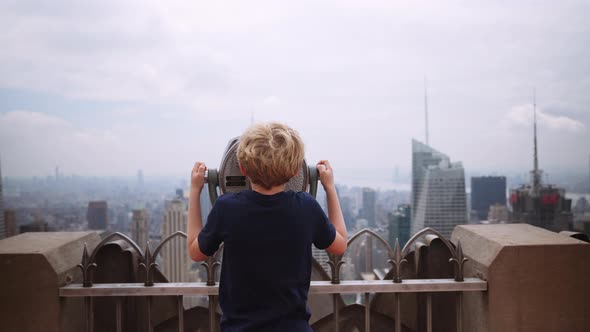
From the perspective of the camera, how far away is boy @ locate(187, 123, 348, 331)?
1484 millimetres

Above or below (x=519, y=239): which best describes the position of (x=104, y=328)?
below

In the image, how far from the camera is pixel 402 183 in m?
33.7

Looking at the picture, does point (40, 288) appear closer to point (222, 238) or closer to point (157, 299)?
point (157, 299)

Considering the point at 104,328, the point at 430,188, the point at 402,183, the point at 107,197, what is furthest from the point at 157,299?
the point at 402,183

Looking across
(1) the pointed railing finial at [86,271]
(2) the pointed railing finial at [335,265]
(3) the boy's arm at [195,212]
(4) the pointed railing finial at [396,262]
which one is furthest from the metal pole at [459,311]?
(1) the pointed railing finial at [86,271]

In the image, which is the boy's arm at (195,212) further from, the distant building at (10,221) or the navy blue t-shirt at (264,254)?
the distant building at (10,221)

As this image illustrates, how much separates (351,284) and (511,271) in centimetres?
84

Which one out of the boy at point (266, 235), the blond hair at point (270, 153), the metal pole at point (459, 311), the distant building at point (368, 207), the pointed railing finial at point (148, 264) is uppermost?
the blond hair at point (270, 153)

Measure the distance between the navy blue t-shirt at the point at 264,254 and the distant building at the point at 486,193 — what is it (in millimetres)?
23011

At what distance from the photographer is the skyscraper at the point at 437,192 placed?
23.9 m

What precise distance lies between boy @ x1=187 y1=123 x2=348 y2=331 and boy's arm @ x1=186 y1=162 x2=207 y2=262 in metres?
0.14

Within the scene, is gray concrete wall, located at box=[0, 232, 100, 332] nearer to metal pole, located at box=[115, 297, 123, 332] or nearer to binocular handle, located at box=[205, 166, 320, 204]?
metal pole, located at box=[115, 297, 123, 332]

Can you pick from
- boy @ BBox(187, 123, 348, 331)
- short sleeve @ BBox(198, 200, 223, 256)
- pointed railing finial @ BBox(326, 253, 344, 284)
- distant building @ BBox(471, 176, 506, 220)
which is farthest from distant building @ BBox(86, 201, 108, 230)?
distant building @ BBox(471, 176, 506, 220)

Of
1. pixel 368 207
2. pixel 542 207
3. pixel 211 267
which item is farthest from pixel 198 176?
pixel 368 207
